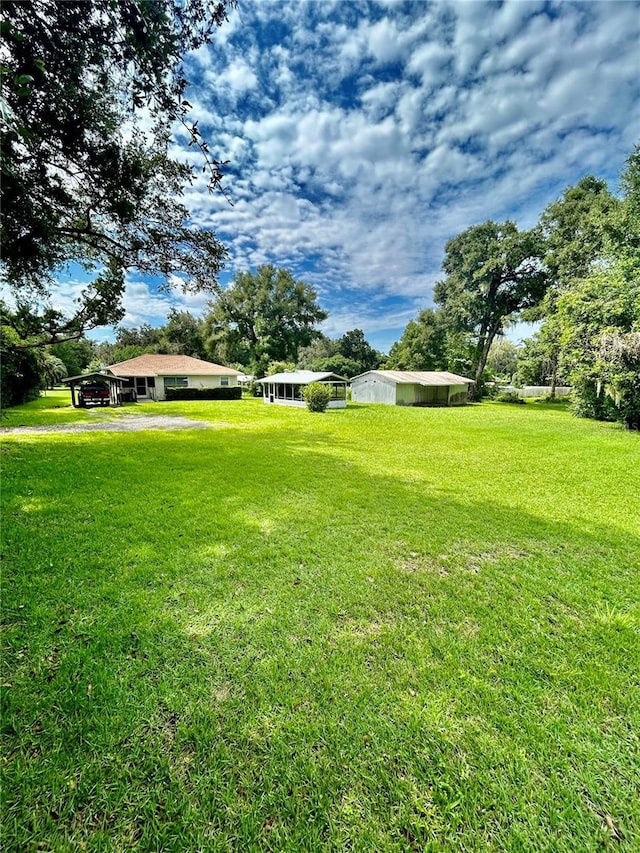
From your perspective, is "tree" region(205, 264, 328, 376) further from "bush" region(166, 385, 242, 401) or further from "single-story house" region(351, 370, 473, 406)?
"single-story house" region(351, 370, 473, 406)

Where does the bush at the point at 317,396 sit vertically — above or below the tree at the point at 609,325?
below

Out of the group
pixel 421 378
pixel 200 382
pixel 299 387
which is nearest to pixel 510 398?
pixel 421 378

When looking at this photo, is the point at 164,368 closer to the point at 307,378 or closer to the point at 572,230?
the point at 307,378

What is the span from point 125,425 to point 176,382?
1583 cm

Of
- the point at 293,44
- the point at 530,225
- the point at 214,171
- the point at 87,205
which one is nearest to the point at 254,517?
the point at 214,171

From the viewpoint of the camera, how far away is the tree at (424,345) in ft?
117

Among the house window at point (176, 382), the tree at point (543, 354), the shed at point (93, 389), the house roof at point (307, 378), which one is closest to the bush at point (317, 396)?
the house roof at point (307, 378)

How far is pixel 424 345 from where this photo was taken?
36.3 meters

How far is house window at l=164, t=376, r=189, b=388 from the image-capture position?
1106 inches

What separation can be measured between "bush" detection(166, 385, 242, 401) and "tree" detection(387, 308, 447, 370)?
1982 cm

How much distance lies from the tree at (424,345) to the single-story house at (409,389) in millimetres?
7281

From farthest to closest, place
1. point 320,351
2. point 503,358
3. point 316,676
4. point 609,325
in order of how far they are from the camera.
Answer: point 503,358
point 320,351
point 609,325
point 316,676

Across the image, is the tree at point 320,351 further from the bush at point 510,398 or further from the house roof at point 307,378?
the house roof at point 307,378

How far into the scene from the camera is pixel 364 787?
5.47ft
